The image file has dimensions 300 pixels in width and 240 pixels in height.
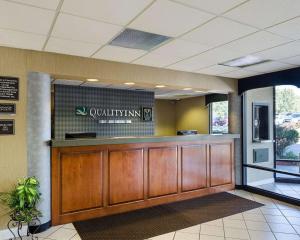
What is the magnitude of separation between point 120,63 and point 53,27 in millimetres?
1650

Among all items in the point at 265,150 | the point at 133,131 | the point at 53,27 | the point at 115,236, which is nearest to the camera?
the point at 53,27

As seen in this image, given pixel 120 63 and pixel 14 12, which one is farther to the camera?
pixel 120 63

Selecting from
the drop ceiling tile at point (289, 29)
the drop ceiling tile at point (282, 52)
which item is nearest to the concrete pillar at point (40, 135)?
the drop ceiling tile at point (289, 29)

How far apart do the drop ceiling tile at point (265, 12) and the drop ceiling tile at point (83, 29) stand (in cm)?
129

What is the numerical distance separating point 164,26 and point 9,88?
7.52 feet

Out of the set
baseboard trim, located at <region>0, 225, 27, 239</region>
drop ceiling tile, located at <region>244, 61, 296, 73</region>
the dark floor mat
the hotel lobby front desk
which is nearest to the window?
the hotel lobby front desk

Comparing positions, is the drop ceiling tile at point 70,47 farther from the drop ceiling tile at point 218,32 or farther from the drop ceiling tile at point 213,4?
the drop ceiling tile at point 213,4

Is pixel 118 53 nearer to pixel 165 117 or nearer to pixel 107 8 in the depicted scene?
pixel 107 8

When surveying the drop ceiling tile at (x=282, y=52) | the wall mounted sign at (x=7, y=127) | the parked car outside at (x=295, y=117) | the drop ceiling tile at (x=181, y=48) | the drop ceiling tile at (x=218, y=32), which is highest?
the drop ceiling tile at (x=181, y=48)

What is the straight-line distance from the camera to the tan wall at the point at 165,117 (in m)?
10.2

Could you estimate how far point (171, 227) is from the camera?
3.65 meters

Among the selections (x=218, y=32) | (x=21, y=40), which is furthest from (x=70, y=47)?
(x=218, y=32)

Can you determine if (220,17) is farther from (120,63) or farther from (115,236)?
(115,236)

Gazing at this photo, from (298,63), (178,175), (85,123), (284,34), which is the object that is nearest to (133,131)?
(85,123)
